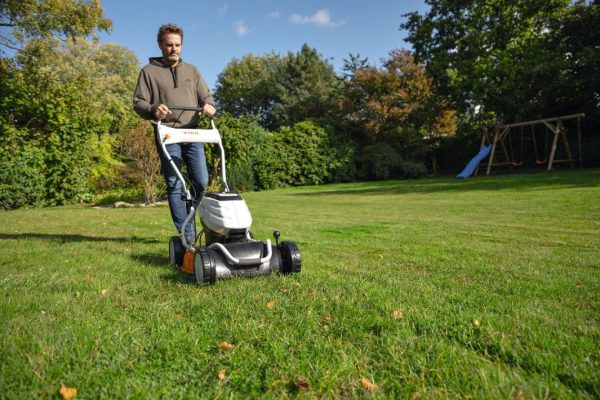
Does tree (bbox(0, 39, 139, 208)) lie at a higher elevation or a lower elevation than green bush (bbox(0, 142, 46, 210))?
higher

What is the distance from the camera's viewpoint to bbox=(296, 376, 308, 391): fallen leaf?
1697 mm

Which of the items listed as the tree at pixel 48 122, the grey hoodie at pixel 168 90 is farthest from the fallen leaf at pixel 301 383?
the tree at pixel 48 122

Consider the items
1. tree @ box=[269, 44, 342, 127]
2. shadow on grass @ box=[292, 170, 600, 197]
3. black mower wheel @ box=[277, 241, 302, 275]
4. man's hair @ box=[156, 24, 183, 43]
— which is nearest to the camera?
black mower wheel @ box=[277, 241, 302, 275]

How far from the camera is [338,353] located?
1957 mm

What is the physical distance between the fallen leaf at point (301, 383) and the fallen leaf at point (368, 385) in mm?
224

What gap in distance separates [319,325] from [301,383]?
60 cm

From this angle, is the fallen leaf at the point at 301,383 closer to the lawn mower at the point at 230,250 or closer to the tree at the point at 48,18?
the lawn mower at the point at 230,250

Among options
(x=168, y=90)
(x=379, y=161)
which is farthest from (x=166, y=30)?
(x=379, y=161)

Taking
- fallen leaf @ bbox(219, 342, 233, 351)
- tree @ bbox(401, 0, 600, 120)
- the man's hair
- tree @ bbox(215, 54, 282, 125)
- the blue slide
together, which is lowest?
fallen leaf @ bbox(219, 342, 233, 351)

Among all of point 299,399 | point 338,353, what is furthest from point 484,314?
point 299,399

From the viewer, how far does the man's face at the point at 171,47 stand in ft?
13.5

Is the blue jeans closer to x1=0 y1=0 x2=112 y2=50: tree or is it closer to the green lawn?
the green lawn

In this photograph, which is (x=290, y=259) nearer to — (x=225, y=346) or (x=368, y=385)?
(x=225, y=346)

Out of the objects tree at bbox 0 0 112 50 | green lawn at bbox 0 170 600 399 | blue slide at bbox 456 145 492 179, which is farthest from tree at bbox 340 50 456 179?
green lawn at bbox 0 170 600 399
